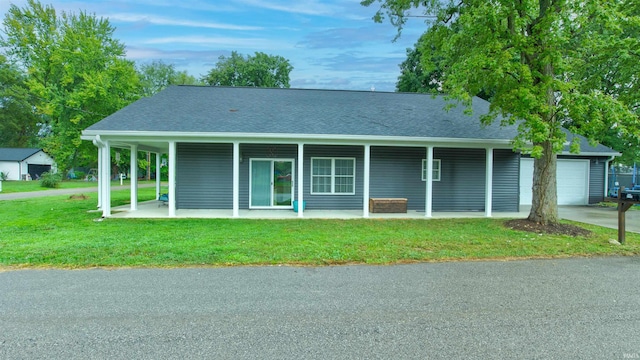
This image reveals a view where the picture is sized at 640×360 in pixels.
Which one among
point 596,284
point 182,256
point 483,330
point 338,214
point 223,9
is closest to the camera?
point 483,330

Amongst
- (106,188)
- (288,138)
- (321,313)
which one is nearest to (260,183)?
(288,138)

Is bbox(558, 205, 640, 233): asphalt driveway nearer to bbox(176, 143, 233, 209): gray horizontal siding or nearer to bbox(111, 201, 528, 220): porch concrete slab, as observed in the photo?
bbox(111, 201, 528, 220): porch concrete slab

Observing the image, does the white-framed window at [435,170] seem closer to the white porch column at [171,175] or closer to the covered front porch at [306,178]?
the covered front porch at [306,178]

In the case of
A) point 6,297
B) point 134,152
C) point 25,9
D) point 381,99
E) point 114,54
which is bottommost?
point 6,297

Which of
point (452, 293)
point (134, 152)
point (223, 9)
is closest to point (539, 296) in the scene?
point (452, 293)

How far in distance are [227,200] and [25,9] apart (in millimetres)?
32709

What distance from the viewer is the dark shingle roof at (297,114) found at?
10914 mm

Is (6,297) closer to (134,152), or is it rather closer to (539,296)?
(539,296)

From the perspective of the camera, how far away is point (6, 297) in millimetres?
4113

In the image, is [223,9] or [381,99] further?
[223,9]

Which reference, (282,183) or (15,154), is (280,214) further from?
(15,154)

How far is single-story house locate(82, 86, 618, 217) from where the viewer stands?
434 inches

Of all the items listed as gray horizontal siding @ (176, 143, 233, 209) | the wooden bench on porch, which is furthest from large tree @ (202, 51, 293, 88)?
the wooden bench on porch

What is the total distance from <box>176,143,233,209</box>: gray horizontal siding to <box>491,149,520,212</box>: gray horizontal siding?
9218mm
